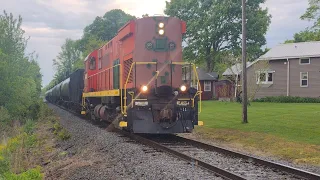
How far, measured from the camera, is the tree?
4759cm

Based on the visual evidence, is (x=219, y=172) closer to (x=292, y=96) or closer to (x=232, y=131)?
(x=232, y=131)

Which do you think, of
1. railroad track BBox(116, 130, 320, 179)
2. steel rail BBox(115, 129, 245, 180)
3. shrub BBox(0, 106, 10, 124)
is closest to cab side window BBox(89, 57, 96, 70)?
shrub BBox(0, 106, 10, 124)

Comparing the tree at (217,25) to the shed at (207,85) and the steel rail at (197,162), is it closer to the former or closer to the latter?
the shed at (207,85)

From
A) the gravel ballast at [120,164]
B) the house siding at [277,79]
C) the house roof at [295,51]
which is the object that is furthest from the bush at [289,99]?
the gravel ballast at [120,164]

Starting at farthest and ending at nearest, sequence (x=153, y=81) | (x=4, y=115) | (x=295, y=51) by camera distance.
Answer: (x=295, y=51), (x=4, y=115), (x=153, y=81)

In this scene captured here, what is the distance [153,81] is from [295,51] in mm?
30705

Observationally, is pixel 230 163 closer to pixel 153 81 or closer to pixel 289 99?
pixel 153 81

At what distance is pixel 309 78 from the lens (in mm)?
36906

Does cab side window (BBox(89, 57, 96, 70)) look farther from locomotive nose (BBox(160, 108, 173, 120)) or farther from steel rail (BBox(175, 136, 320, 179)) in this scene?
steel rail (BBox(175, 136, 320, 179))

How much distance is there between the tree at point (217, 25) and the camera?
156ft

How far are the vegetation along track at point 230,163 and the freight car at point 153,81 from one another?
80 cm

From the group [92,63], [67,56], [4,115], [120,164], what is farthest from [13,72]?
[67,56]

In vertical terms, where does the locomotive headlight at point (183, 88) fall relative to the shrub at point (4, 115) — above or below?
above

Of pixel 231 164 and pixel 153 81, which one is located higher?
pixel 153 81
